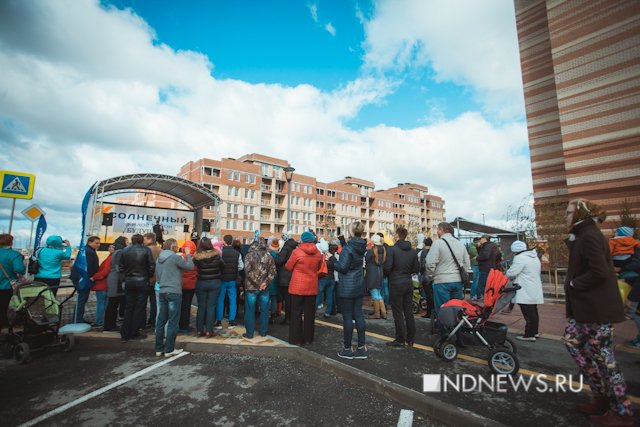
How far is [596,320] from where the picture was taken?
115 inches

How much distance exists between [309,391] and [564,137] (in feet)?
92.3

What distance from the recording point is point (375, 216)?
73375mm

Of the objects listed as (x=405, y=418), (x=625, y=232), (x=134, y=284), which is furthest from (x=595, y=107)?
(x=134, y=284)

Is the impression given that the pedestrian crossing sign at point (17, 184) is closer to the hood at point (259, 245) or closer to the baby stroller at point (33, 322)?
the baby stroller at point (33, 322)

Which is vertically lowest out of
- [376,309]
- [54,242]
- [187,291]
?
[376,309]

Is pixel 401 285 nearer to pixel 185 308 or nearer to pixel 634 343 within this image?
pixel 634 343

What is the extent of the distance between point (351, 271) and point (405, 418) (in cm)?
219

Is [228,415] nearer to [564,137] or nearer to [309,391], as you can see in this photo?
[309,391]

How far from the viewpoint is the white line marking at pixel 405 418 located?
3041mm

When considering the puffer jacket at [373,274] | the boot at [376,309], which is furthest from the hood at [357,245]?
the boot at [376,309]

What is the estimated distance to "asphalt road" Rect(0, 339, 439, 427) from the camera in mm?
3162

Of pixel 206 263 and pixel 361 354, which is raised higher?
pixel 206 263

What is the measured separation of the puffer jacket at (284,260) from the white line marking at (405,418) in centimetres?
414

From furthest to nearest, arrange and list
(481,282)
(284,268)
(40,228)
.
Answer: (40,228)
(481,282)
(284,268)
